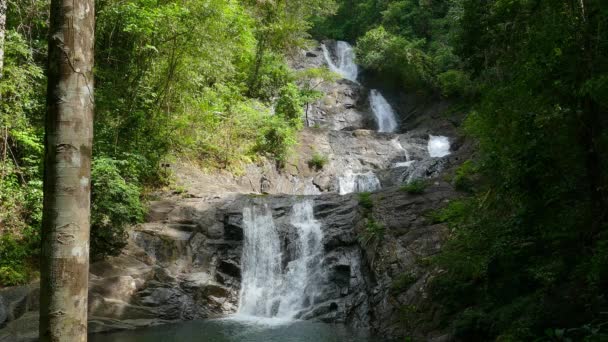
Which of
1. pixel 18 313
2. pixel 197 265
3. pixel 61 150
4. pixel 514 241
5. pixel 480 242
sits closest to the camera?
pixel 61 150

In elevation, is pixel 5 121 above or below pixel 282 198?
above

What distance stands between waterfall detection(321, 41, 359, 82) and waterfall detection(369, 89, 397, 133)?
2676 mm

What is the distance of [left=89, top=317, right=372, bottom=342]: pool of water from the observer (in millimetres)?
9984

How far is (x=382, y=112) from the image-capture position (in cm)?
3019

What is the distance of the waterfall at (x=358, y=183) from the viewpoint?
63.9ft

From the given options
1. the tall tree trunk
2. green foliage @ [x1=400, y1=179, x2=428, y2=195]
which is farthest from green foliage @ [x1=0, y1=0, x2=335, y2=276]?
the tall tree trunk

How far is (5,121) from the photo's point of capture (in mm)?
11477

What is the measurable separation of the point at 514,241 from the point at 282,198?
28.3 ft

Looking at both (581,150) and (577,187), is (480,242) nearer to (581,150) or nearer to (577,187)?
(577,187)

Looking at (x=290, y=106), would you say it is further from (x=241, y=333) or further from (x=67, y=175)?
(x=67, y=175)

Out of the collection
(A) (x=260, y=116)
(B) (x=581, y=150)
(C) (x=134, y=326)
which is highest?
(A) (x=260, y=116)

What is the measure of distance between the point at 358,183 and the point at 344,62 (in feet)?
56.4

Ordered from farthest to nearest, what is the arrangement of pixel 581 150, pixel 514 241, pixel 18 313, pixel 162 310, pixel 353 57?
pixel 353 57 < pixel 162 310 < pixel 18 313 < pixel 514 241 < pixel 581 150


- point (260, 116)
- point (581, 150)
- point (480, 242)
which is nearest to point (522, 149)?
point (581, 150)
